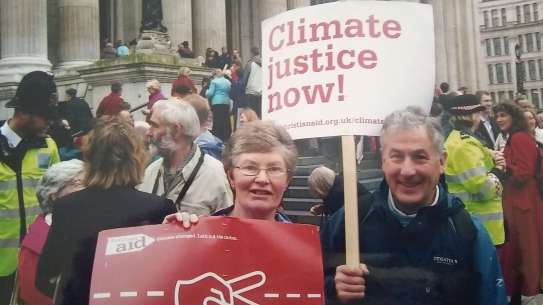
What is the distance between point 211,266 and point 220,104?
304 cm

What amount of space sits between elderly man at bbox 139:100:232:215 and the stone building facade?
203cm

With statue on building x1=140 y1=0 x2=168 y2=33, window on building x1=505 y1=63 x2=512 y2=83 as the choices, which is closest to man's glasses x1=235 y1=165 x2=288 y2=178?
window on building x1=505 y1=63 x2=512 y2=83

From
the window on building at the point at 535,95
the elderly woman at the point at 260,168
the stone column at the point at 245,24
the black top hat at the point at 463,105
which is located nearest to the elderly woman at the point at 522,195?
the black top hat at the point at 463,105

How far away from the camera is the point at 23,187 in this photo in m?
3.65

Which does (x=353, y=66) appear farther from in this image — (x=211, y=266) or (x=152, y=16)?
(x=152, y=16)

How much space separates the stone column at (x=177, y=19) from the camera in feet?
57.2

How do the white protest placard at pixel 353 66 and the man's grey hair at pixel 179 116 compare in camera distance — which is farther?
the man's grey hair at pixel 179 116

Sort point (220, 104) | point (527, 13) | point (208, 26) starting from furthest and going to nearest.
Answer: point (208, 26)
point (220, 104)
point (527, 13)

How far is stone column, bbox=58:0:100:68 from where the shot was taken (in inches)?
611

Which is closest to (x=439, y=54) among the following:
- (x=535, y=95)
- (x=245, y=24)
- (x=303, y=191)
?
(x=535, y=95)

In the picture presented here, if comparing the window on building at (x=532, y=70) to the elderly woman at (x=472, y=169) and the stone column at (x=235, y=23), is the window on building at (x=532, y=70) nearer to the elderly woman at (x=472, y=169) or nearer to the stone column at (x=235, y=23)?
the elderly woman at (x=472, y=169)

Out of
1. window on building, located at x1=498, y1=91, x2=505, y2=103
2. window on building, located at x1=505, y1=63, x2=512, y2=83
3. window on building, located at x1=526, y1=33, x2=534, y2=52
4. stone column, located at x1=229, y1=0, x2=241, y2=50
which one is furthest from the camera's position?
stone column, located at x1=229, y1=0, x2=241, y2=50

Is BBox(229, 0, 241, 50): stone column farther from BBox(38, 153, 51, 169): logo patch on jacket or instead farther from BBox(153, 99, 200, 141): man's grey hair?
BBox(153, 99, 200, 141): man's grey hair

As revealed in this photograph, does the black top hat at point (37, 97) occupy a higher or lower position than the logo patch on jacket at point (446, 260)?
higher
